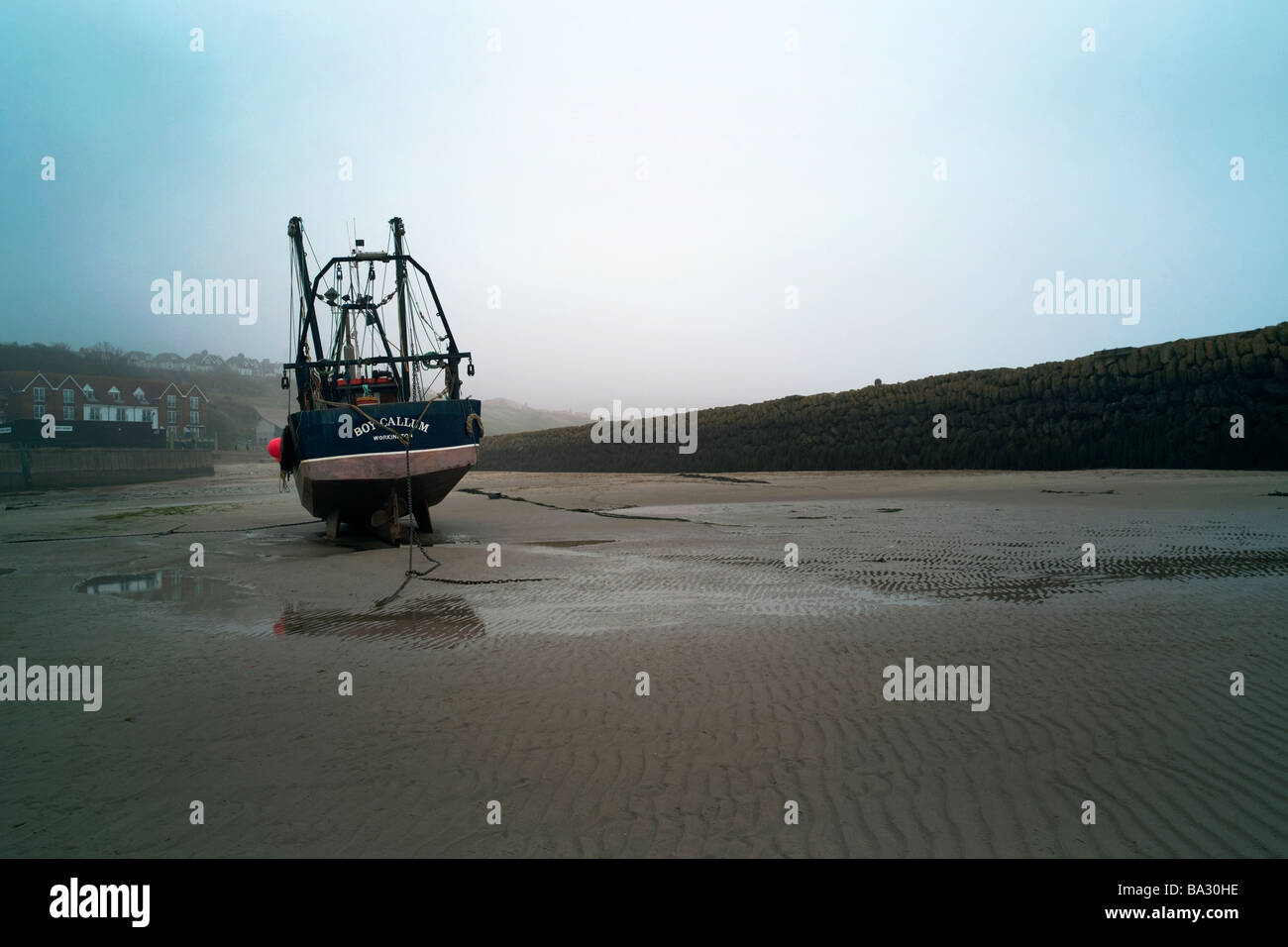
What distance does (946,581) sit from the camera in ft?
28.0

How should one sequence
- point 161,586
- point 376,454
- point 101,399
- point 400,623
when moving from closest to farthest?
point 400,623 < point 161,586 < point 376,454 < point 101,399

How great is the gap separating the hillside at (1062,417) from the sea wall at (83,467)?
44997 millimetres

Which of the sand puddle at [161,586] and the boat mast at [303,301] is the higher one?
the boat mast at [303,301]

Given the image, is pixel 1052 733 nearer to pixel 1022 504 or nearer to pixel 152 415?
pixel 1022 504

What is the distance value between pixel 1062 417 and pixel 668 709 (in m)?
26.0

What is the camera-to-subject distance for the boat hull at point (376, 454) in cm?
1398

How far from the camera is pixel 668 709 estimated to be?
15.2ft

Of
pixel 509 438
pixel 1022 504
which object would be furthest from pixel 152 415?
pixel 1022 504

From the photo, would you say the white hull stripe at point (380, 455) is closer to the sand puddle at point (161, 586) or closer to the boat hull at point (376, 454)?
the boat hull at point (376, 454)
